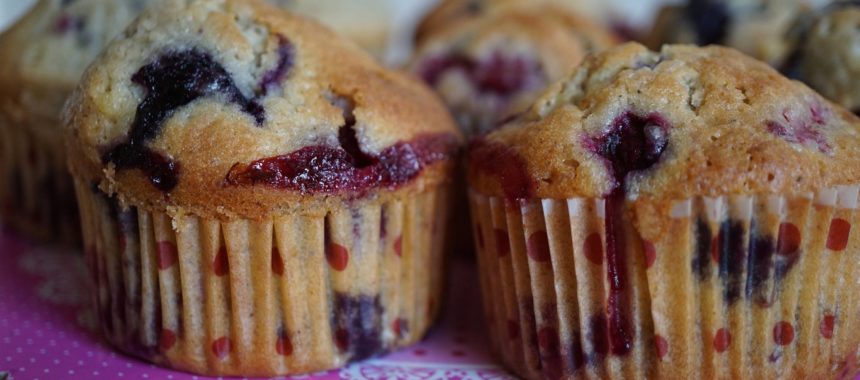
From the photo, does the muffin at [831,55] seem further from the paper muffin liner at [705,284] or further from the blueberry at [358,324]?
the blueberry at [358,324]

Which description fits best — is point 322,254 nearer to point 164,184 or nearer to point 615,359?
point 164,184

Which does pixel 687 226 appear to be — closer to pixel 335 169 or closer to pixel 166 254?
pixel 335 169

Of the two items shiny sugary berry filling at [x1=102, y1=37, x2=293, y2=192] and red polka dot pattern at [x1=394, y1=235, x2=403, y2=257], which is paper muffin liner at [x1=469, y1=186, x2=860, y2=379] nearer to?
red polka dot pattern at [x1=394, y1=235, x2=403, y2=257]

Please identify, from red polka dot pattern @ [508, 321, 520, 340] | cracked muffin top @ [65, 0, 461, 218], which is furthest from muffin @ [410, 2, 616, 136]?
red polka dot pattern @ [508, 321, 520, 340]

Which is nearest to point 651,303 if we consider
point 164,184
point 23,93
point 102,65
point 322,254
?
point 322,254

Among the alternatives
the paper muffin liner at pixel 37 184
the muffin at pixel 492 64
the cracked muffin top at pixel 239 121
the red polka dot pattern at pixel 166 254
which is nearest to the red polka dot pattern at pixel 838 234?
the cracked muffin top at pixel 239 121

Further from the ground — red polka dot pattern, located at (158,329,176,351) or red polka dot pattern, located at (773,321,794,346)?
red polka dot pattern, located at (158,329,176,351)

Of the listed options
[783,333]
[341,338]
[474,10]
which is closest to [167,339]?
[341,338]
